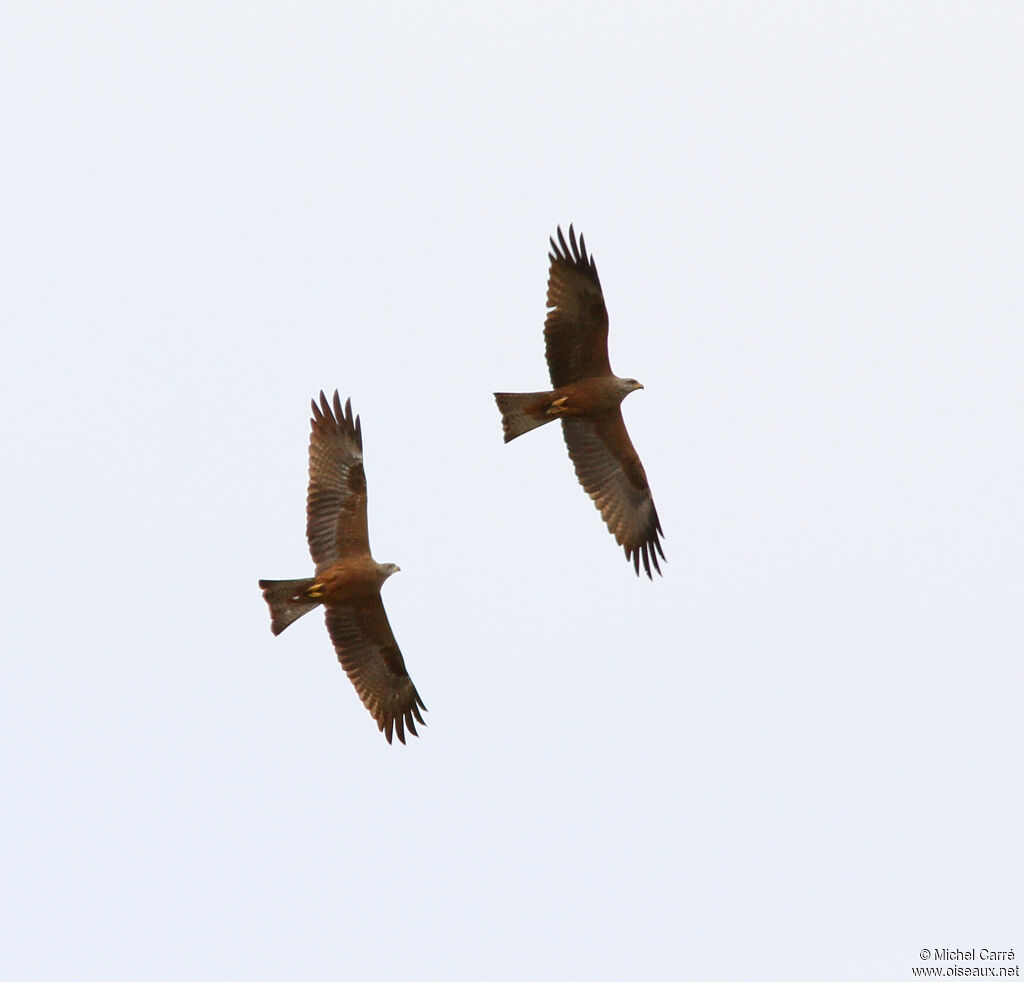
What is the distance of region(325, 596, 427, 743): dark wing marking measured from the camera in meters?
14.8

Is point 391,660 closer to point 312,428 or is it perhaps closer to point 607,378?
point 312,428

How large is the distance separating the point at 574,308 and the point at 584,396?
2.94 feet

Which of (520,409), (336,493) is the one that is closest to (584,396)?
(520,409)

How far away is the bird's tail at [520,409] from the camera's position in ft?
51.9

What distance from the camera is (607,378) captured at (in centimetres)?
1580

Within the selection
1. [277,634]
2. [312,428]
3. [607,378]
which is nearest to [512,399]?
[607,378]

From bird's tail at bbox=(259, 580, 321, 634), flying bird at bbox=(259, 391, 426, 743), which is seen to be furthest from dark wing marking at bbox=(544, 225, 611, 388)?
Result: bird's tail at bbox=(259, 580, 321, 634)

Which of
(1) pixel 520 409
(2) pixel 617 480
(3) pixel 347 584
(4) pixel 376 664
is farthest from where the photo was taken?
(2) pixel 617 480

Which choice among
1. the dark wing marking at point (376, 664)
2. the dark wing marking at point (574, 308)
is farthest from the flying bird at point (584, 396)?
the dark wing marking at point (376, 664)

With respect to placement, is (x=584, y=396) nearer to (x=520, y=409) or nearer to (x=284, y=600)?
(x=520, y=409)

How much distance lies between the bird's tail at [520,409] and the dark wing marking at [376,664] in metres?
2.39

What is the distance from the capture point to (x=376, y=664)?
1520 cm

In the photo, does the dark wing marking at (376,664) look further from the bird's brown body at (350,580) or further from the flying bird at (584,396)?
the flying bird at (584,396)

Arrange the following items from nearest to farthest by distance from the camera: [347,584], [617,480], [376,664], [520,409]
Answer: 1. [347,584]
2. [376,664]
3. [520,409]
4. [617,480]
